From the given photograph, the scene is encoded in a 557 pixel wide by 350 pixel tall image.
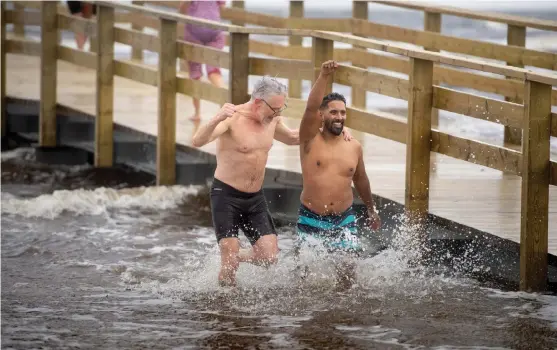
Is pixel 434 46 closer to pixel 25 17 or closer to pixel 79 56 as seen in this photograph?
pixel 79 56

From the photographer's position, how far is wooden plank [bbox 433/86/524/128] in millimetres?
8352

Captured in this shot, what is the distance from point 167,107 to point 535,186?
16.6 ft

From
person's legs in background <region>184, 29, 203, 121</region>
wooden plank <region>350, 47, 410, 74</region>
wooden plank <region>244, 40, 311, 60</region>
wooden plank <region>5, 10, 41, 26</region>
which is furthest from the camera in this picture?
wooden plank <region>5, 10, 41, 26</region>

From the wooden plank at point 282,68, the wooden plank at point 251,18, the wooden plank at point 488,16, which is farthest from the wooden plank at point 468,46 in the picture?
the wooden plank at point 282,68

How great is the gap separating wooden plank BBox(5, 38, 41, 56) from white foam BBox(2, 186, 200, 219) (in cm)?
302

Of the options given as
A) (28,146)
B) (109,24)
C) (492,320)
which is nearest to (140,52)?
(28,146)

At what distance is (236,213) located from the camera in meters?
8.33

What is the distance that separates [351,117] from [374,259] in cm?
151

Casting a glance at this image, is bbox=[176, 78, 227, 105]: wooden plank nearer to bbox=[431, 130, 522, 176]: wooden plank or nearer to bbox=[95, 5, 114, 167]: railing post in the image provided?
bbox=[95, 5, 114, 167]: railing post

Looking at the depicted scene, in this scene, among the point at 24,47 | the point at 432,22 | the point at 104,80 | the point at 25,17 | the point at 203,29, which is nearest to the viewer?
the point at 104,80

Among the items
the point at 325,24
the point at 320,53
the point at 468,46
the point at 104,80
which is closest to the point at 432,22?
the point at 468,46

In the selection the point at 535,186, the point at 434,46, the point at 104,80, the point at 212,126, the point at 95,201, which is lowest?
the point at 95,201

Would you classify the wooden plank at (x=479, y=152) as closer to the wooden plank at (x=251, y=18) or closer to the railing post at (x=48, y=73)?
the railing post at (x=48, y=73)

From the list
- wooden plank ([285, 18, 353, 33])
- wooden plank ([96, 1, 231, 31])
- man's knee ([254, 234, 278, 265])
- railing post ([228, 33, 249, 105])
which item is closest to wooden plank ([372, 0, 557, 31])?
wooden plank ([285, 18, 353, 33])
